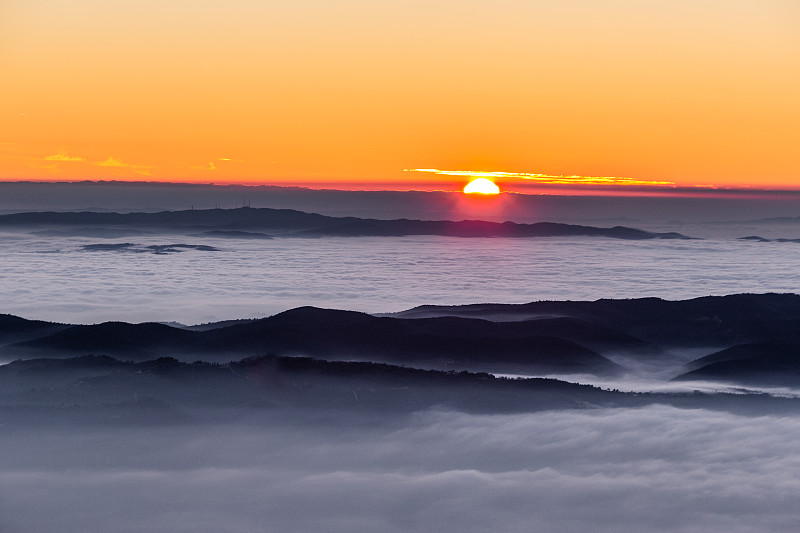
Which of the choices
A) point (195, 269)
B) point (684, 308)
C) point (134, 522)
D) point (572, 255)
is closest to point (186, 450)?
point (134, 522)

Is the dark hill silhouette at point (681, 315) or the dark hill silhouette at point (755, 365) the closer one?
the dark hill silhouette at point (755, 365)

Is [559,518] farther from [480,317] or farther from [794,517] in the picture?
[480,317]

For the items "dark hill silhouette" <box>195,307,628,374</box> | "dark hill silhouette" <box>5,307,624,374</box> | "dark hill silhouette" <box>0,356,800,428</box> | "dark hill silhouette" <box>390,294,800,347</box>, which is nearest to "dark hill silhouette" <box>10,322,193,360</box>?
"dark hill silhouette" <box>5,307,624,374</box>

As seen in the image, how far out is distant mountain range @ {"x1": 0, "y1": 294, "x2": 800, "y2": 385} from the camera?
31531 millimetres

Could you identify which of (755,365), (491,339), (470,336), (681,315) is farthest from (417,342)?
(681,315)

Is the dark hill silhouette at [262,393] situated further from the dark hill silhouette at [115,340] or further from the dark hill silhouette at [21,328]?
the dark hill silhouette at [21,328]

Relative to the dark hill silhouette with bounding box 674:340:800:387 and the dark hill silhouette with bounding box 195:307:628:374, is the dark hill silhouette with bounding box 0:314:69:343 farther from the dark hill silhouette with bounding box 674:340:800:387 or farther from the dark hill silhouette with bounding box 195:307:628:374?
the dark hill silhouette with bounding box 674:340:800:387

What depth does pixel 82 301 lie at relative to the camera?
159ft

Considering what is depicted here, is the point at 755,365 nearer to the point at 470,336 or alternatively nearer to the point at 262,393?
the point at 470,336

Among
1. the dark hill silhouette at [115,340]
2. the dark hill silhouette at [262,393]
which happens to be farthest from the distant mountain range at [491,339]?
the dark hill silhouette at [262,393]

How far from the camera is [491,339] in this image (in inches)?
1356

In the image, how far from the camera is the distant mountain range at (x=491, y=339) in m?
31.5

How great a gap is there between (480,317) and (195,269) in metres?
36.1

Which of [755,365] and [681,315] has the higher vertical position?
[681,315]
